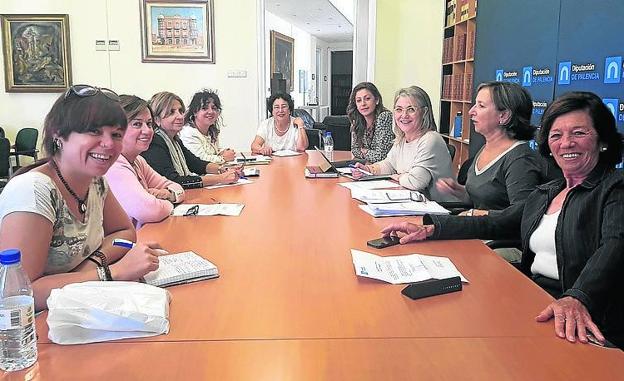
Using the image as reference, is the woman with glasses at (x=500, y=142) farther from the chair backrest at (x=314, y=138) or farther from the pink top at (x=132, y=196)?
the chair backrest at (x=314, y=138)

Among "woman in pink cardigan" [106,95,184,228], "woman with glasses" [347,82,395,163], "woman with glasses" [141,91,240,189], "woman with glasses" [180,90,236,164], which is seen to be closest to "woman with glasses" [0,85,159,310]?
"woman in pink cardigan" [106,95,184,228]

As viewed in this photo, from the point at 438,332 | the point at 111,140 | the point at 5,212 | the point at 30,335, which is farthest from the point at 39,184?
the point at 438,332

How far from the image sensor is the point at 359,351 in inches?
48.3

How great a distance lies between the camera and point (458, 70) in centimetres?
635

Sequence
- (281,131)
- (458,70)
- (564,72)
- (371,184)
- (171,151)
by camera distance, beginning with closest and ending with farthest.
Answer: (371,184) < (171,151) < (564,72) < (281,131) < (458,70)

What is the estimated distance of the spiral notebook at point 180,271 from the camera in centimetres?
160

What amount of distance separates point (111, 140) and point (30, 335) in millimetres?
678

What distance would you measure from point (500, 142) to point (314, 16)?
9.55m

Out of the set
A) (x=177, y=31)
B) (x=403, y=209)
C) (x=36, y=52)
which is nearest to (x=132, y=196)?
(x=403, y=209)

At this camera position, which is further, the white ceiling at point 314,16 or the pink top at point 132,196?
the white ceiling at point 314,16

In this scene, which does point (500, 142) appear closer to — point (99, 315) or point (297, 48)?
point (99, 315)

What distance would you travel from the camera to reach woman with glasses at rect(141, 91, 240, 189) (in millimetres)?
3244

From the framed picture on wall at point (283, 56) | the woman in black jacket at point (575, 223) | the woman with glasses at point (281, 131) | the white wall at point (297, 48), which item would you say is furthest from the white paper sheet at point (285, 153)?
the white wall at point (297, 48)

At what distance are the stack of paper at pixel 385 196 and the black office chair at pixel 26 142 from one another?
5.19m
